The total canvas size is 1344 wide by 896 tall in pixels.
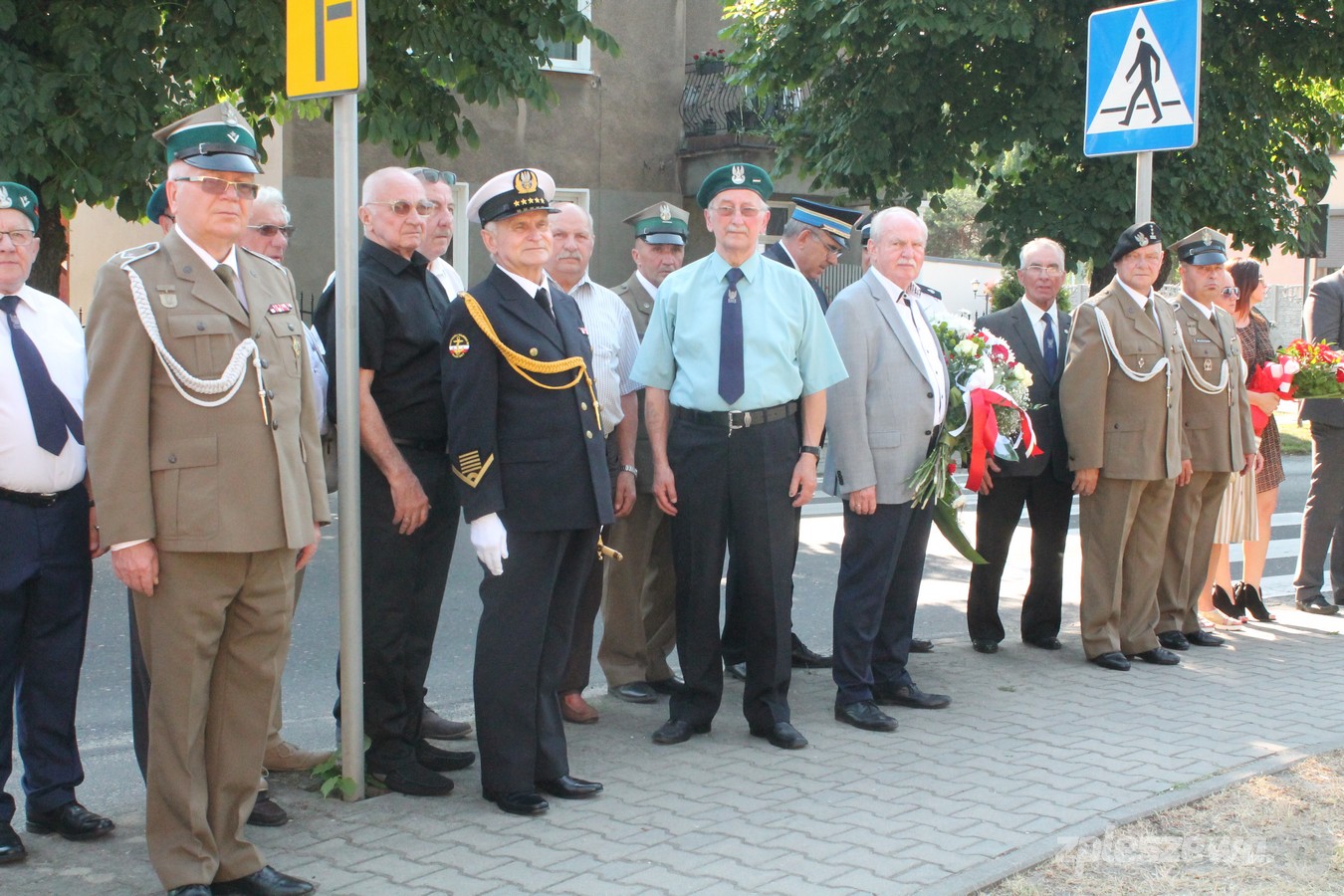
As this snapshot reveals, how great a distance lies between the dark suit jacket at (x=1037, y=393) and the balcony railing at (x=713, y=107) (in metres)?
14.4

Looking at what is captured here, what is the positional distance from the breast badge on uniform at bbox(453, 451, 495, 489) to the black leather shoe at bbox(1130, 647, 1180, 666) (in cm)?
423

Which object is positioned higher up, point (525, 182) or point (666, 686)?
point (525, 182)

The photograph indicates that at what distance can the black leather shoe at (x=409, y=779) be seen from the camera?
16.5 ft

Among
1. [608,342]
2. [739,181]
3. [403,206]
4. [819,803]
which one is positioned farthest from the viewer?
[608,342]

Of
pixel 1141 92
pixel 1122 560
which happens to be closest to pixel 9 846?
pixel 1122 560

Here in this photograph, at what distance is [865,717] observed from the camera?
599 cm

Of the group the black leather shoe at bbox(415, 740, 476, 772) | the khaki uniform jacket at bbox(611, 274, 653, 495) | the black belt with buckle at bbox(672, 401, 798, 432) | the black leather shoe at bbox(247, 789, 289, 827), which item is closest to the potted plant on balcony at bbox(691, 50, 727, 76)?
the khaki uniform jacket at bbox(611, 274, 653, 495)

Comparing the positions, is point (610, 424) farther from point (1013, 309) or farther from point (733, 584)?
point (1013, 309)

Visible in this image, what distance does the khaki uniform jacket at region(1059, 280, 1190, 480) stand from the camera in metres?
7.10

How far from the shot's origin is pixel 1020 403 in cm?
646

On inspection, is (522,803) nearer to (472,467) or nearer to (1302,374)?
(472,467)

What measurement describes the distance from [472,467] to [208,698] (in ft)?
3.82

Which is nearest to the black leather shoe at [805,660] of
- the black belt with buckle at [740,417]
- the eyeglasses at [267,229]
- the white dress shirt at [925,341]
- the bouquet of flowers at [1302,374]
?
the white dress shirt at [925,341]

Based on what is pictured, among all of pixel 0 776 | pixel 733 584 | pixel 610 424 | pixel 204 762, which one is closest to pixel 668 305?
pixel 610 424
